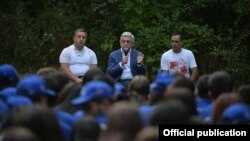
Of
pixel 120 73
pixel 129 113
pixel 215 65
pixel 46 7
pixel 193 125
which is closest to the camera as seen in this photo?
pixel 129 113

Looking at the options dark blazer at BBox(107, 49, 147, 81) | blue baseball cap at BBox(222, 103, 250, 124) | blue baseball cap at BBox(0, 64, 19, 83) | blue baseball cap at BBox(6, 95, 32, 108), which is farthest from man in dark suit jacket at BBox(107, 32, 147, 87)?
blue baseball cap at BBox(222, 103, 250, 124)

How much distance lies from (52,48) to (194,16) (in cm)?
380

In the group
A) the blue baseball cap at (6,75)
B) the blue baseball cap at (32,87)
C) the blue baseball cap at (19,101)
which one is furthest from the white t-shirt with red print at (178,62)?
the blue baseball cap at (19,101)

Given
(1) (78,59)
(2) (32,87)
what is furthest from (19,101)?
(1) (78,59)

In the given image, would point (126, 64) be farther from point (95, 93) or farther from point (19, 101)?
point (19, 101)

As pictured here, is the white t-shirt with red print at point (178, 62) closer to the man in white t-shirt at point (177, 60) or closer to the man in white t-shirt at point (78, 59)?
the man in white t-shirt at point (177, 60)

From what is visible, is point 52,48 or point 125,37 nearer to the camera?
point 125,37

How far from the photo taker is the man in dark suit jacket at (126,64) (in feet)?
34.0

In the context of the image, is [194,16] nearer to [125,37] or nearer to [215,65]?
[215,65]

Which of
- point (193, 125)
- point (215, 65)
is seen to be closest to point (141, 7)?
point (215, 65)

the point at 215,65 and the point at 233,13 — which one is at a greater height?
the point at 233,13

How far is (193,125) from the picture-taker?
485 cm

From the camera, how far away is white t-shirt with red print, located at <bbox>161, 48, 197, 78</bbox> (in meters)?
10.5

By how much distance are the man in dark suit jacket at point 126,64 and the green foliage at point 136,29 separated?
366 cm
